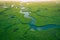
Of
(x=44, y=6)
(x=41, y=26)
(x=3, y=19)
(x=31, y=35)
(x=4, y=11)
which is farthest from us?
(x=44, y=6)

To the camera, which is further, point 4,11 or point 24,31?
point 4,11

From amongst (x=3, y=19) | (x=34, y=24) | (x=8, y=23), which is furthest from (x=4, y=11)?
(x=34, y=24)

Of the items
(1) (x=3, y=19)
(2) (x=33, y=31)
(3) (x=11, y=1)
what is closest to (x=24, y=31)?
(2) (x=33, y=31)

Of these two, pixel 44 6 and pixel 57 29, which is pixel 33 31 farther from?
pixel 44 6

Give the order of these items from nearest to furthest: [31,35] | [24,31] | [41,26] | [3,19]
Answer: [31,35] → [24,31] → [41,26] → [3,19]

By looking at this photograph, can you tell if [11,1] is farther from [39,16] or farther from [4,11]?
[39,16]

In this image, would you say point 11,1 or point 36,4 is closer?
point 36,4
